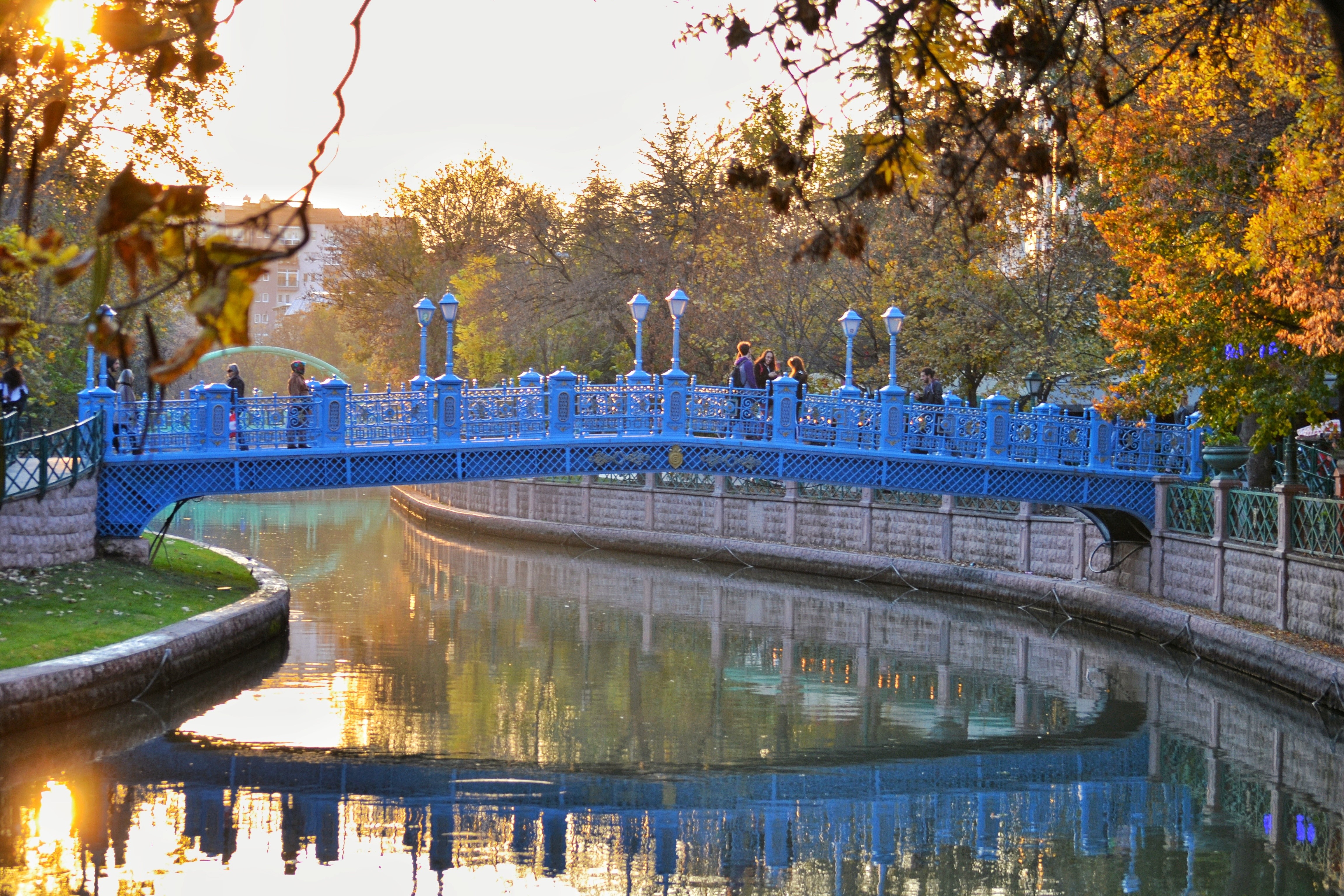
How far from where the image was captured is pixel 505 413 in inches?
800

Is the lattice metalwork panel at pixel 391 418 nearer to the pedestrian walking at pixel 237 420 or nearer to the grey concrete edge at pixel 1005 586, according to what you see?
the pedestrian walking at pixel 237 420

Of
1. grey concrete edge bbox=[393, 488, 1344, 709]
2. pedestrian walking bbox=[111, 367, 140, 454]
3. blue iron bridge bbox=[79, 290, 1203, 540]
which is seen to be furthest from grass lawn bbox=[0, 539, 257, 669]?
grey concrete edge bbox=[393, 488, 1344, 709]

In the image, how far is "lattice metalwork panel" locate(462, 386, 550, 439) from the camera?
20125 millimetres

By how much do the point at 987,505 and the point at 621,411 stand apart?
7.63 m

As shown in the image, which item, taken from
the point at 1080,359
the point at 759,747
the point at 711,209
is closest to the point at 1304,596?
the point at 759,747

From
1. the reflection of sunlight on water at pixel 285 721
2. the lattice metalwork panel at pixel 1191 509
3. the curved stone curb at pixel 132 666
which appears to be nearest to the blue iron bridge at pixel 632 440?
the lattice metalwork panel at pixel 1191 509

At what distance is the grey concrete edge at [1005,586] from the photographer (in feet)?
50.9

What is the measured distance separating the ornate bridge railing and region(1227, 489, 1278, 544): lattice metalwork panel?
2395 millimetres

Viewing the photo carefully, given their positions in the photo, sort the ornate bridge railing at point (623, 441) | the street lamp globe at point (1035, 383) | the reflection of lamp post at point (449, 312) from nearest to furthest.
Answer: the ornate bridge railing at point (623, 441)
the reflection of lamp post at point (449, 312)
the street lamp globe at point (1035, 383)

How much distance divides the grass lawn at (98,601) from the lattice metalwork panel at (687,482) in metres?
12.7

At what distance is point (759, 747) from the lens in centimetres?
1418

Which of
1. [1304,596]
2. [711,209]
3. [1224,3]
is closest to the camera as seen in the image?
[1224,3]

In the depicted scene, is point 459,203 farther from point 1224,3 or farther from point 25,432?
point 1224,3

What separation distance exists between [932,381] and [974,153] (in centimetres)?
416
